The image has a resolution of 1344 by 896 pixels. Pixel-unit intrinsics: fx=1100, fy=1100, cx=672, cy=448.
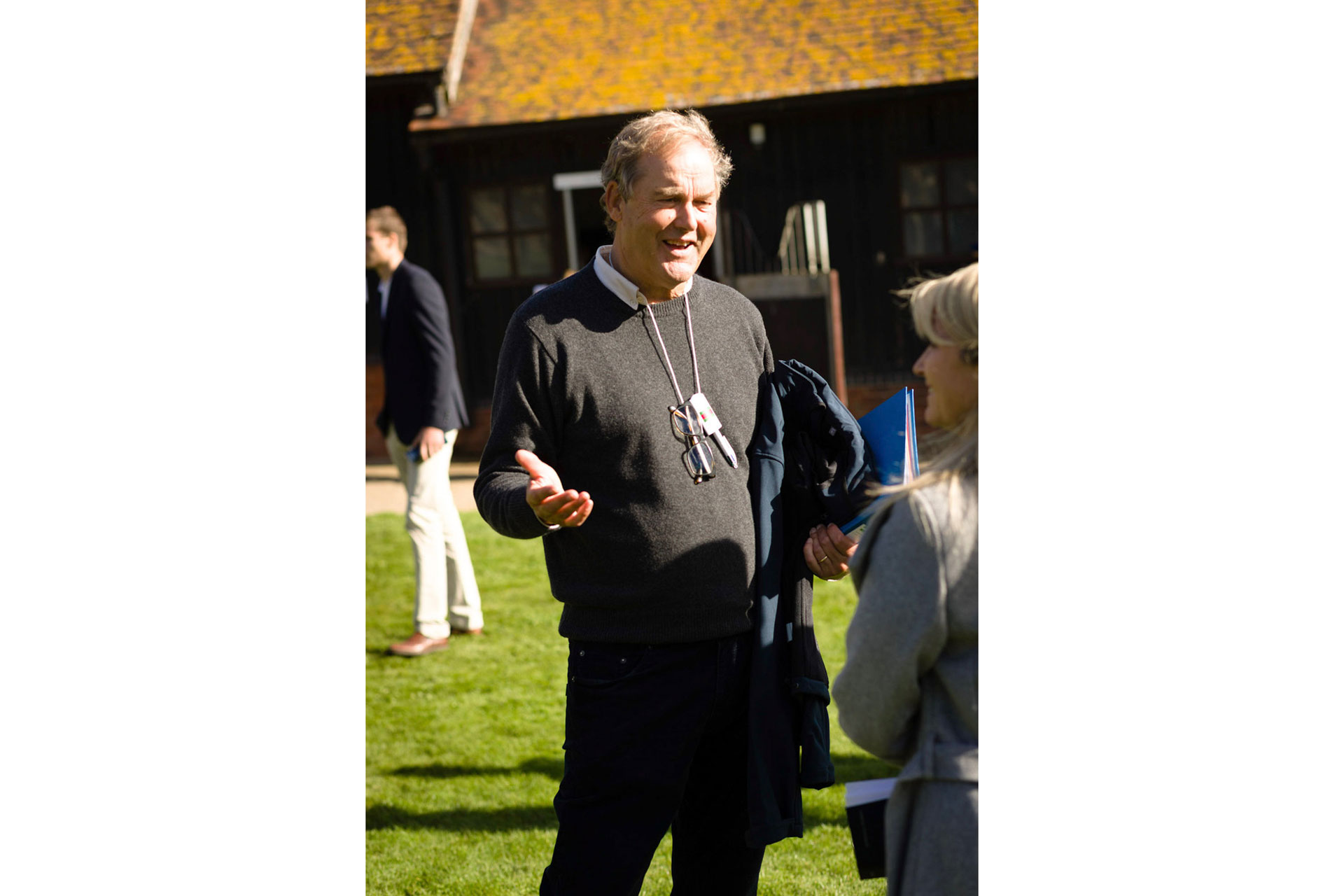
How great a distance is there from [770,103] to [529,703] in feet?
21.6

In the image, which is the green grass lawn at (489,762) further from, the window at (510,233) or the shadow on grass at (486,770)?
the window at (510,233)

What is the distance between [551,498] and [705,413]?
1.21 ft

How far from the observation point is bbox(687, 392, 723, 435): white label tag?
1993 millimetres

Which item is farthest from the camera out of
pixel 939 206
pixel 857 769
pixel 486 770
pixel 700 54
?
pixel 939 206

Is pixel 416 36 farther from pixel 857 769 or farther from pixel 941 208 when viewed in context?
pixel 857 769

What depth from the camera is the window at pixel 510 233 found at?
10641mm

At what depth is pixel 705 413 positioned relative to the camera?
2.00 meters

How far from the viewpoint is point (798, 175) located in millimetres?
10008

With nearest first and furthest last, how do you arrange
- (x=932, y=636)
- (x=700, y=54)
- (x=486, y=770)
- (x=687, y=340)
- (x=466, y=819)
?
(x=932, y=636) < (x=687, y=340) < (x=466, y=819) < (x=486, y=770) < (x=700, y=54)

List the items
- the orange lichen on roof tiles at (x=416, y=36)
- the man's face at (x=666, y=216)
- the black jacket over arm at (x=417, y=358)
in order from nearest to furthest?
the man's face at (x=666, y=216), the black jacket over arm at (x=417, y=358), the orange lichen on roof tiles at (x=416, y=36)

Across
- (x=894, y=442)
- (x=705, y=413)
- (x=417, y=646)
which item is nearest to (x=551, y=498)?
(x=705, y=413)

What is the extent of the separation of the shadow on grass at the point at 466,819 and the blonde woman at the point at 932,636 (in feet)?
6.19

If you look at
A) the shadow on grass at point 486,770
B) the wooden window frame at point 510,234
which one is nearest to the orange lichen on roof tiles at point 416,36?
the wooden window frame at point 510,234

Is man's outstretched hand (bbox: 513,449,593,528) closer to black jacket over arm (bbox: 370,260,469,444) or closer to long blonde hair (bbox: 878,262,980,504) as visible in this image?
long blonde hair (bbox: 878,262,980,504)
